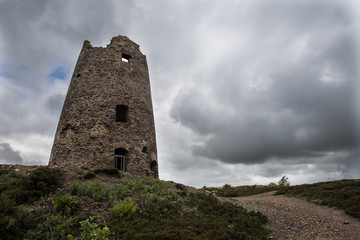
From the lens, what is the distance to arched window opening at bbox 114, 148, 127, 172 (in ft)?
47.0

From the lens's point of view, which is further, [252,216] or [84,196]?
[252,216]

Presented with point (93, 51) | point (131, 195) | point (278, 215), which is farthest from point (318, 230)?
point (93, 51)

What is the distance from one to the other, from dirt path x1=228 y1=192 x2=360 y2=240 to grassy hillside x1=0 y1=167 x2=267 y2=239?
3.59 feet

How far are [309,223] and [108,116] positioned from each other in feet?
39.9

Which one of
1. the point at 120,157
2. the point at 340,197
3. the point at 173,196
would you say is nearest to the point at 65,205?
the point at 173,196

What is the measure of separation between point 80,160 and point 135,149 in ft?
10.6

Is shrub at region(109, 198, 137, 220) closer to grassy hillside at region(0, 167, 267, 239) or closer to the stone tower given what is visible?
grassy hillside at region(0, 167, 267, 239)

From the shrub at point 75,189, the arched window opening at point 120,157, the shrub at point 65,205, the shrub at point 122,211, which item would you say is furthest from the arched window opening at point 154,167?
the shrub at point 65,205

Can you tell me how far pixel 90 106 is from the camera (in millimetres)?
14891

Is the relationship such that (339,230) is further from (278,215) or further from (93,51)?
(93,51)

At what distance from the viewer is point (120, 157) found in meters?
14.5

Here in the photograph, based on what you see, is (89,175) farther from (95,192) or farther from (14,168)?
(14,168)

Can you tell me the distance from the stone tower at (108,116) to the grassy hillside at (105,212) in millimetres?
3287

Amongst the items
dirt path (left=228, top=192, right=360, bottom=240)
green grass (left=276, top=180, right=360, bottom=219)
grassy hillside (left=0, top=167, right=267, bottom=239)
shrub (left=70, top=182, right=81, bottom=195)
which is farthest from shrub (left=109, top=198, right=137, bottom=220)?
green grass (left=276, top=180, right=360, bottom=219)
